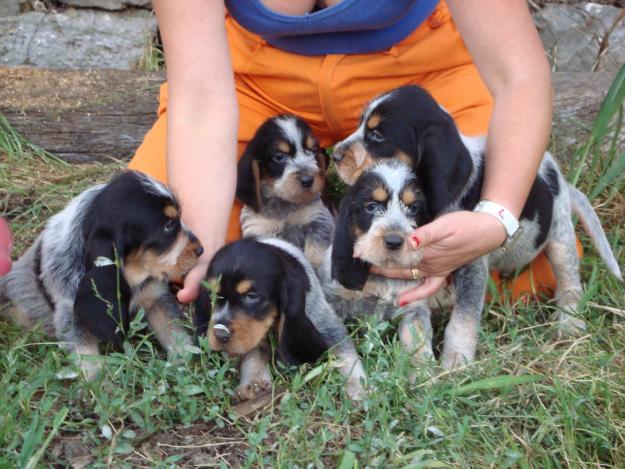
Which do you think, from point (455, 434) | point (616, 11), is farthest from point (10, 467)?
point (616, 11)

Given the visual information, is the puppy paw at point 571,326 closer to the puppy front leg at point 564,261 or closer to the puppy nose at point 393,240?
the puppy front leg at point 564,261

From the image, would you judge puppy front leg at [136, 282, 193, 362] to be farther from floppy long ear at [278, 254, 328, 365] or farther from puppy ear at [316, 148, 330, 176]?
puppy ear at [316, 148, 330, 176]

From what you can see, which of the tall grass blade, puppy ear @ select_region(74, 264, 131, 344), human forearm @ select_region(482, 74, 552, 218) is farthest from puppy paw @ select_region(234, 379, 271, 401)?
the tall grass blade

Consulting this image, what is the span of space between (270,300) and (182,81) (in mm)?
1220

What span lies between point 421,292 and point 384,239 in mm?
434

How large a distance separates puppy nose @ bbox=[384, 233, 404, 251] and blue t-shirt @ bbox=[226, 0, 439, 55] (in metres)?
1.28

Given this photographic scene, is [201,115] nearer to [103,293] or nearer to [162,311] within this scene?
[162,311]

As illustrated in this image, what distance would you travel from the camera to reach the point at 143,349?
397 centimetres

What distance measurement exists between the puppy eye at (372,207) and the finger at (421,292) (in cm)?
42

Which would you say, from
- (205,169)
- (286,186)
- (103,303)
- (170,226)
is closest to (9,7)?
(286,186)

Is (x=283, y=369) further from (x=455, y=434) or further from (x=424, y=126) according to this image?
(x=424, y=126)

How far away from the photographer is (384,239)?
3.72 m

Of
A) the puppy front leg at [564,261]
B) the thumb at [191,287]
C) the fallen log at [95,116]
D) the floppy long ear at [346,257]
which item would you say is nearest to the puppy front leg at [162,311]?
the thumb at [191,287]

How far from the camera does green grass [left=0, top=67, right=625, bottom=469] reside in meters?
3.15
